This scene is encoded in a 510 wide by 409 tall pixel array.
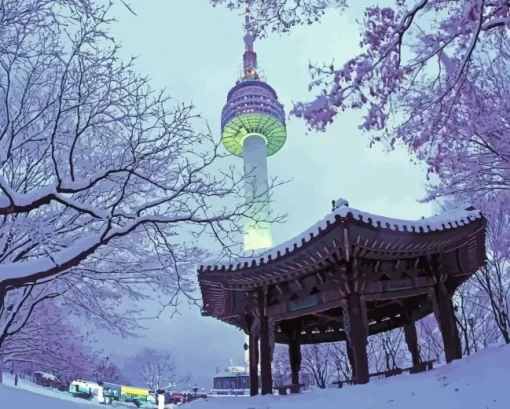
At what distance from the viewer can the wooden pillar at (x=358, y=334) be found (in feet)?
29.6

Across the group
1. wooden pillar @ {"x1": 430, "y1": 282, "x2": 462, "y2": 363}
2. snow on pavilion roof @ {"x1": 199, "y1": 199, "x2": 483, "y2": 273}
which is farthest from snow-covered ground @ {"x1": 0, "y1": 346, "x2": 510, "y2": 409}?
snow on pavilion roof @ {"x1": 199, "y1": 199, "x2": 483, "y2": 273}

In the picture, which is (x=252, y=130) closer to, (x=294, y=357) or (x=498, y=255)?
(x=498, y=255)

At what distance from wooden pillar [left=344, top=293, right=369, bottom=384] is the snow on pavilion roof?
172 centimetres

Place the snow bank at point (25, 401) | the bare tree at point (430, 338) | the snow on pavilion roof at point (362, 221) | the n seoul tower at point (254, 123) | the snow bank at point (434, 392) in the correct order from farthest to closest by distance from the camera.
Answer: the n seoul tower at point (254, 123)
the bare tree at point (430, 338)
the snow on pavilion roof at point (362, 221)
the snow bank at point (25, 401)
the snow bank at point (434, 392)

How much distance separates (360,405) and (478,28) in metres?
5.95

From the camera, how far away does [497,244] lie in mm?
15688

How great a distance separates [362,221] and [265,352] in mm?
4305

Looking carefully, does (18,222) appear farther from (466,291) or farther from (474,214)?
(466,291)

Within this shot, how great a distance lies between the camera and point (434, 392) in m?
7.06

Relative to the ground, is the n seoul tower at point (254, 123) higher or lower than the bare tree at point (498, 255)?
higher

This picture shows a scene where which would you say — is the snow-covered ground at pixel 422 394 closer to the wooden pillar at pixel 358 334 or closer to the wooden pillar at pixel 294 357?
the wooden pillar at pixel 358 334

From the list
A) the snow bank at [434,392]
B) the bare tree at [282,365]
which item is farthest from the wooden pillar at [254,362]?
the bare tree at [282,365]

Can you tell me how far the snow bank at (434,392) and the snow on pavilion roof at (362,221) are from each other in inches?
101

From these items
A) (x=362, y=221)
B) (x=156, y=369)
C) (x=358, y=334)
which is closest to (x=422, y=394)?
(x=358, y=334)
